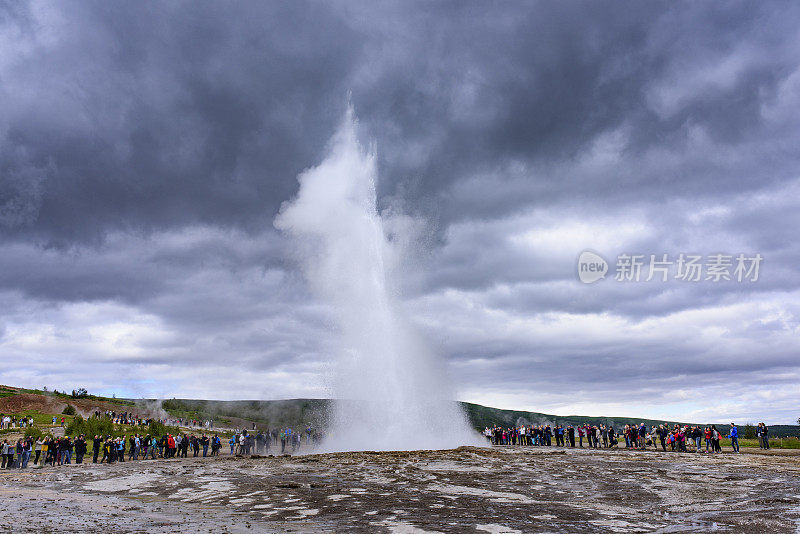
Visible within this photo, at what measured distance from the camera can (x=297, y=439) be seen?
41.6 meters

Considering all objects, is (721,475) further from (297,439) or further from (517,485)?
(297,439)

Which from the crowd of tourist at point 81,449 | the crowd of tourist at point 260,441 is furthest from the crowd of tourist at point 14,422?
the crowd of tourist at point 260,441

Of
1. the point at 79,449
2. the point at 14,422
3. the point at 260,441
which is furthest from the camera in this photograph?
the point at 14,422

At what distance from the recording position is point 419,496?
49.6 feet

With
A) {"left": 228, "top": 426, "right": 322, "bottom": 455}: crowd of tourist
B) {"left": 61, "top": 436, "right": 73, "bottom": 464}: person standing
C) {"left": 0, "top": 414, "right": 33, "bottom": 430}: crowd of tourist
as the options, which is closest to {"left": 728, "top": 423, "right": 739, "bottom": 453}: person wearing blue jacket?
{"left": 228, "top": 426, "right": 322, "bottom": 455}: crowd of tourist

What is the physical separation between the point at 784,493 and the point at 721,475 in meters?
4.47

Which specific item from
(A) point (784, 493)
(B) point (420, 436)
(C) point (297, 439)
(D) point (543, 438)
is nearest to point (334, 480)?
(A) point (784, 493)

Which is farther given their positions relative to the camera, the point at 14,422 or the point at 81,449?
the point at 14,422

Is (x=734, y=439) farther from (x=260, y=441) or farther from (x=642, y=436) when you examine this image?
(x=260, y=441)

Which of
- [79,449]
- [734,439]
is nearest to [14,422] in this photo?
[79,449]

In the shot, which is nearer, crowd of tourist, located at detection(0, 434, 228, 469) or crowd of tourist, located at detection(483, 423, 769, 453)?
crowd of tourist, located at detection(0, 434, 228, 469)

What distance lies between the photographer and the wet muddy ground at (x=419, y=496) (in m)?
11.4

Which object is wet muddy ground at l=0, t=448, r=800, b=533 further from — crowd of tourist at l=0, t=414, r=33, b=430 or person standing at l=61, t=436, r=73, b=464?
crowd of tourist at l=0, t=414, r=33, b=430

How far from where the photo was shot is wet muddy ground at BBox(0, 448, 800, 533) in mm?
11422
